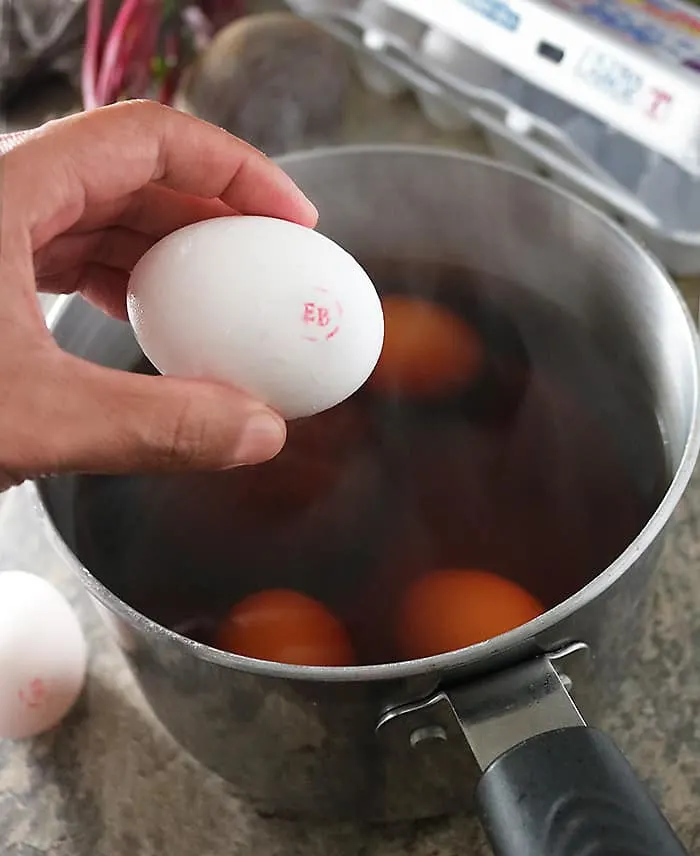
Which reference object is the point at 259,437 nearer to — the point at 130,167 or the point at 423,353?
the point at 130,167

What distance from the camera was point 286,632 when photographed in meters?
0.63

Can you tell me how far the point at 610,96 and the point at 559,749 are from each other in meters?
0.59

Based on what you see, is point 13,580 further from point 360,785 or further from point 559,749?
point 559,749

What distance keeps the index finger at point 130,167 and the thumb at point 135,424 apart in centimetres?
10

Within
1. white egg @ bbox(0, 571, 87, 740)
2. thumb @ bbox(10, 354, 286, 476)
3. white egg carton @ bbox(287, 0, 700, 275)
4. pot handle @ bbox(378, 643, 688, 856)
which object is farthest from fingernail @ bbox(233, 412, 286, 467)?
white egg carton @ bbox(287, 0, 700, 275)

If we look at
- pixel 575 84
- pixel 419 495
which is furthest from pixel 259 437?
pixel 575 84

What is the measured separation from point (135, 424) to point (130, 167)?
0.16 meters

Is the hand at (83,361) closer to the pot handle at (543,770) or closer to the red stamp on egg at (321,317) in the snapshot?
the red stamp on egg at (321,317)

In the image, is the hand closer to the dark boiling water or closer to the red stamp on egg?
the red stamp on egg

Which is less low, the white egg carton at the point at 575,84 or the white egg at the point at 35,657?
the white egg carton at the point at 575,84

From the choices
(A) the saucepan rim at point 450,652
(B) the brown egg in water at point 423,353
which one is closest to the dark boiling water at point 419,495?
(B) the brown egg in water at point 423,353

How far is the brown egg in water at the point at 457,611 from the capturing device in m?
0.63

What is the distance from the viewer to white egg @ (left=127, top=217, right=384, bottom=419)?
0.51 meters

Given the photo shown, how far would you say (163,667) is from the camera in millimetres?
525
